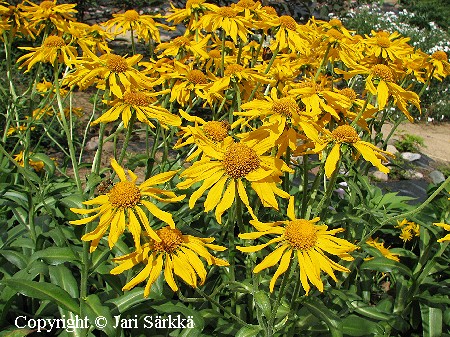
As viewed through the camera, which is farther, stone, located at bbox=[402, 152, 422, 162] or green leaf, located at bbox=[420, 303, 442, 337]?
stone, located at bbox=[402, 152, 422, 162]

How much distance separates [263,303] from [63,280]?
822 mm

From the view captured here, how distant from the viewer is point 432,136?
276 inches

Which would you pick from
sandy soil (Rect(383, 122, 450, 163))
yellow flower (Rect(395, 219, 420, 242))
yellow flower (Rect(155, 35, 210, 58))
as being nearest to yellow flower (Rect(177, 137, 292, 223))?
yellow flower (Rect(155, 35, 210, 58))

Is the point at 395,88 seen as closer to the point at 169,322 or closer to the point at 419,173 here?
the point at 169,322

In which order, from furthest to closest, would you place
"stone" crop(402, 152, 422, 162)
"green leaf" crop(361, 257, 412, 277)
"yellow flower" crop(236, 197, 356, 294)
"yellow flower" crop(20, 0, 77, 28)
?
"stone" crop(402, 152, 422, 162), "yellow flower" crop(20, 0, 77, 28), "green leaf" crop(361, 257, 412, 277), "yellow flower" crop(236, 197, 356, 294)

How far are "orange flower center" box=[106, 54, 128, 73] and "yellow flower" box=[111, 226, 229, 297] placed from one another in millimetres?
748

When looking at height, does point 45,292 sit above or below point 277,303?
below

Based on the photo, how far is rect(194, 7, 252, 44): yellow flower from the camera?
2.28 meters

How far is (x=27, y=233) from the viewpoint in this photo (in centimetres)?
230

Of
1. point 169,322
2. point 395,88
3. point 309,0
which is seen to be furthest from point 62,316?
point 309,0

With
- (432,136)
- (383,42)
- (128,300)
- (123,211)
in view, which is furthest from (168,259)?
(432,136)

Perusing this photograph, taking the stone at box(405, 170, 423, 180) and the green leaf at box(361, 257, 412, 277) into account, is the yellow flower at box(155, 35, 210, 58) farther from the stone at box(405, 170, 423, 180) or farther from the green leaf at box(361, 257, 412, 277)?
the stone at box(405, 170, 423, 180)

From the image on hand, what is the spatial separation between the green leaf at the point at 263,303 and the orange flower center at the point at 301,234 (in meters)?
0.21

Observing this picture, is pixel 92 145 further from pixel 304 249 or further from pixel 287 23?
pixel 304 249
